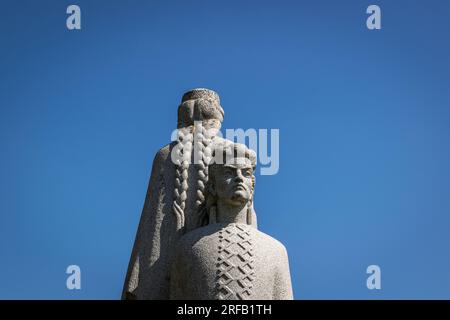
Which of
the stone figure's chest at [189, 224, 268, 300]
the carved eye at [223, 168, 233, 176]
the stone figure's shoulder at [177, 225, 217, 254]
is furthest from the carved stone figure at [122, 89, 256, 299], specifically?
the stone figure's chest at [189, 224, 268, 300]

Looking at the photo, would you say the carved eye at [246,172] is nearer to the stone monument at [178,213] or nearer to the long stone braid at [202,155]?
the stone monument at [178,213]

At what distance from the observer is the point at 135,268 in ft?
33.5

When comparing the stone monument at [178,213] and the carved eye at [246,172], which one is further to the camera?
the carved eye at [246,172]

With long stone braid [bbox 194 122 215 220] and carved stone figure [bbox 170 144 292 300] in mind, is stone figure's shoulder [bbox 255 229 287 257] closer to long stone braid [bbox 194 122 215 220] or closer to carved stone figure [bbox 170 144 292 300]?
carved stone figure [bbox 170 144 292 300]

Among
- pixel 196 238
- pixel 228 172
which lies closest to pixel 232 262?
pixel 196 238

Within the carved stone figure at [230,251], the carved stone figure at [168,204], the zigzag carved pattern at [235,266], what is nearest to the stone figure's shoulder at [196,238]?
the carved stone figure at [230,251]

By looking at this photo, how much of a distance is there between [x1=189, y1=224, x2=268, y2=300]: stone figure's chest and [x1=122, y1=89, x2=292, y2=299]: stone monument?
0.05 m

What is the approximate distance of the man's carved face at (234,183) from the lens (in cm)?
987

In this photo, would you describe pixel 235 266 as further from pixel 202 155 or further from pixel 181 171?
pixel 202 155

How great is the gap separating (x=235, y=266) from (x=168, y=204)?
143 centimetres

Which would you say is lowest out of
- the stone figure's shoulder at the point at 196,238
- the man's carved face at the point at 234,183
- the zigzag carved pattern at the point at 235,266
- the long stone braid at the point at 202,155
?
the zigzag carved pattern at the point at 235,266
